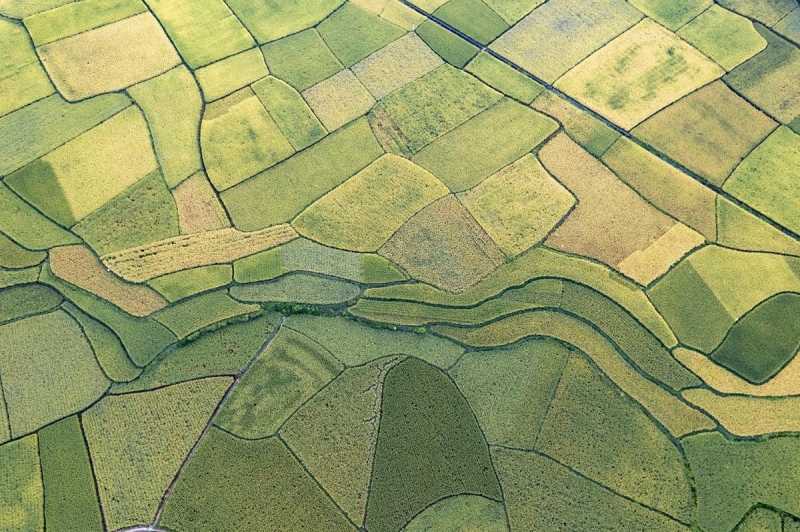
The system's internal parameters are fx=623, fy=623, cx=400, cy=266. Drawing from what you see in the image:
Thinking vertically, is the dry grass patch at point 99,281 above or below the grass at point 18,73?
below

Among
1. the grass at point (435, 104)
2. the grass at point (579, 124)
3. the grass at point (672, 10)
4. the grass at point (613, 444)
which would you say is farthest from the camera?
the grass at point (672, 10)

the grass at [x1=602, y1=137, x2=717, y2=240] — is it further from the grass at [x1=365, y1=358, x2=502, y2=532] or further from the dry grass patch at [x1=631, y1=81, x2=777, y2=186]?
the grass at [x1=365, y1=358, x2=502, y2=532]

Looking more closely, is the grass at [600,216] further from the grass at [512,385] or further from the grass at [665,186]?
the grass at [512,385]

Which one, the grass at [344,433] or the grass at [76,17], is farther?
the grass at [76,17]

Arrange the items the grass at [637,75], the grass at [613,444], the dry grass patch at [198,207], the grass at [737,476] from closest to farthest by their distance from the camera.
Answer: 1. the grass at [737,476]
2. the grass at [613,444]
3. the dry grass patch at [198,207]
4. the grass at [637,75]

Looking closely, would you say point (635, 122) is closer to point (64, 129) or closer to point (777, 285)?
point (777, 285)

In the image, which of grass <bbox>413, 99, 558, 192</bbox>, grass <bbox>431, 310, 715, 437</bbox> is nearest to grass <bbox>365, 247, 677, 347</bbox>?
grass <bbox>431, 310, 715, 437</bbox>

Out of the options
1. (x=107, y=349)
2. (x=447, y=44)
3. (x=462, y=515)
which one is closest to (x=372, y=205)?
(x=447, y=44)

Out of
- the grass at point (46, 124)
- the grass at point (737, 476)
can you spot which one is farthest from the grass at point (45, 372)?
the grass at point (737, 476)
